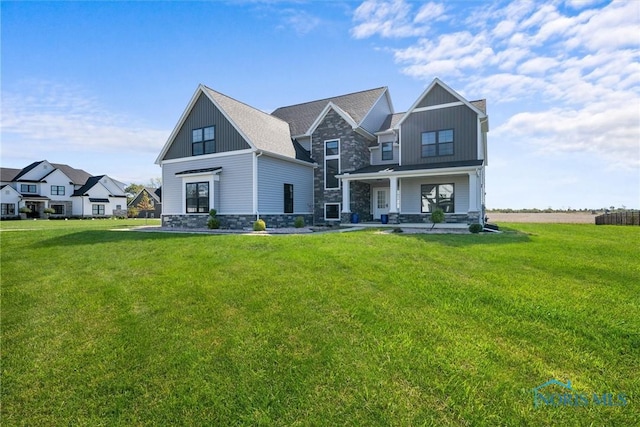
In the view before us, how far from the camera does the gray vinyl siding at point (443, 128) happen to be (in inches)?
690

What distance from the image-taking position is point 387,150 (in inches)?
842

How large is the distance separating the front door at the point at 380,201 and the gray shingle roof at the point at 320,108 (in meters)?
4.74

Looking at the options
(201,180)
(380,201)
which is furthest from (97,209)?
(380,201)

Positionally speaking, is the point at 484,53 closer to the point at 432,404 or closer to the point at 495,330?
the point at 495,330

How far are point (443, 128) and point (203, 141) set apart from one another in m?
13.8

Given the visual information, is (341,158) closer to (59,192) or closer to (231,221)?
(231,221)

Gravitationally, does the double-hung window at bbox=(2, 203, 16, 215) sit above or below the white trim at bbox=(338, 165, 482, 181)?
below

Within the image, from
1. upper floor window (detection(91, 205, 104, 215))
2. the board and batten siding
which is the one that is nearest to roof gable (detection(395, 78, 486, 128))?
the board and batten siding

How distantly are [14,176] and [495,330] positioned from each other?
62717 millimetres

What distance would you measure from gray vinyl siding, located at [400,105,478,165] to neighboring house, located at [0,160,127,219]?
48920mm

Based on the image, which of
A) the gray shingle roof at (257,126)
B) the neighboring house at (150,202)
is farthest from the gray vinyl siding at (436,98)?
the neighboring house at (150,202)

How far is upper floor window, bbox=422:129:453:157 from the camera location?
18.1 m

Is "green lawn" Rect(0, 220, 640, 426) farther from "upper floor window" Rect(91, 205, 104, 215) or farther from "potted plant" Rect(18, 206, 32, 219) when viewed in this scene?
"upper floor window" Rect(91, 205, 104, 215)

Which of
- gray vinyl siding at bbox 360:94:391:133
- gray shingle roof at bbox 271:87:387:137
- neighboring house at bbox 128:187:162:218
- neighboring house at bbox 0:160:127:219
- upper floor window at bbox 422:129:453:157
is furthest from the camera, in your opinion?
neighboring house at bbox 128:187:162:218
